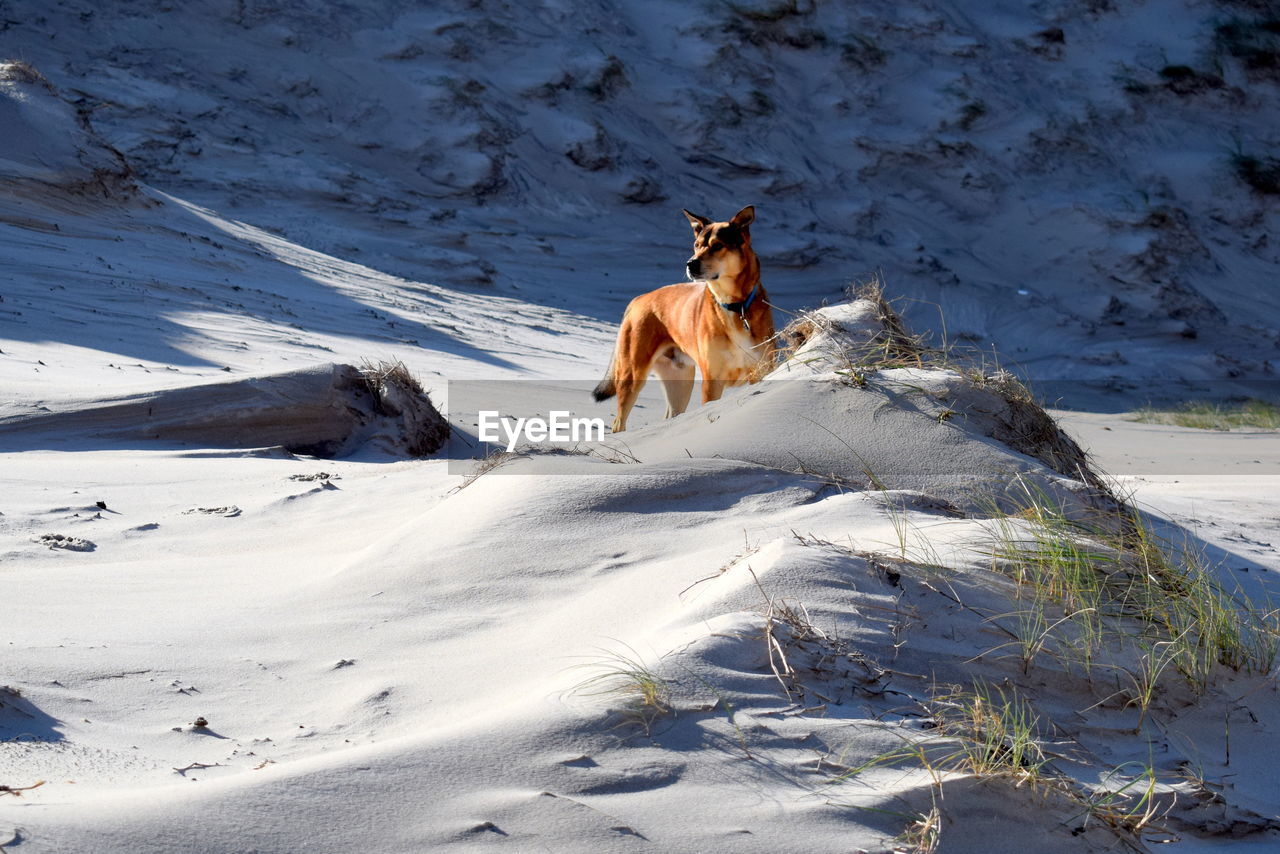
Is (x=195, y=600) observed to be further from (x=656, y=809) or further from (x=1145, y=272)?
(x=1145, y=272)

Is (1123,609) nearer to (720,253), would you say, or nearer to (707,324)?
(707,324)

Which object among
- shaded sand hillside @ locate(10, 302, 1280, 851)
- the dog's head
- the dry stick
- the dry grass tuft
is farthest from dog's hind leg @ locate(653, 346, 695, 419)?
the dry grass tuft

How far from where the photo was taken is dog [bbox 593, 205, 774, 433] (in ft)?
22.9

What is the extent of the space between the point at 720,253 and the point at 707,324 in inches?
16.7

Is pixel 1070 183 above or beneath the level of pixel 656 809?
above

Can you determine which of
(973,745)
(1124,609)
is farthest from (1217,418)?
(973,745)

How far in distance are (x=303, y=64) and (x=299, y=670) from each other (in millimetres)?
16670

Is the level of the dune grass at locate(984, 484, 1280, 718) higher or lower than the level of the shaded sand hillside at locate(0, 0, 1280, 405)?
lower

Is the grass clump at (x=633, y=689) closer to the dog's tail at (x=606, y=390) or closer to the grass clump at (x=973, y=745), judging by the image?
the grass clump at (x=973, y=745)

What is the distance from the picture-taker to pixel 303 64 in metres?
17.8

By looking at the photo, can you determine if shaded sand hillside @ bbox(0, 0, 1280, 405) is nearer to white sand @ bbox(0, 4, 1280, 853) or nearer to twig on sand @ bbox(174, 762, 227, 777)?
white sand @ bbox(0, 4, 1280, 853)

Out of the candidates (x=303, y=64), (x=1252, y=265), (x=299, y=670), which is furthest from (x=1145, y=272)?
(x=299, y=670)

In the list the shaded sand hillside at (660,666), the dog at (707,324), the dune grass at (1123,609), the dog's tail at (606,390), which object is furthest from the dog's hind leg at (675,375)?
the dune grass at (1123,609)

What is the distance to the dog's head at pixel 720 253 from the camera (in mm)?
7074
